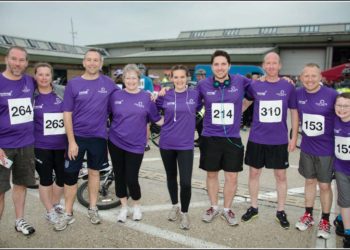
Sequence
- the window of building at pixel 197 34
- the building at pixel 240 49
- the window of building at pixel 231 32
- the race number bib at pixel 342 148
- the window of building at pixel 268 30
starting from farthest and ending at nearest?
the window of building at pixel 197 34, the window of building at pixel 231 32, the window of building at pixel 268 30, the building at pixel 240 49, the race number bib at pixel 342 148

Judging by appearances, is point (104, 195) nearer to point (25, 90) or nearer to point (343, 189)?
point (25, 90)

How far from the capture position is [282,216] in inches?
154

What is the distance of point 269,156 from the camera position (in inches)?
155

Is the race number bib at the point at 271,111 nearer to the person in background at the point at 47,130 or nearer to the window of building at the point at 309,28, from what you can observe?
the person in background at the point at 47,130

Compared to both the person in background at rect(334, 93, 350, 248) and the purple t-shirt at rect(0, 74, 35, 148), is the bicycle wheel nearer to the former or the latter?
the purple t-shirt at rect(0, 74, 35, 148)

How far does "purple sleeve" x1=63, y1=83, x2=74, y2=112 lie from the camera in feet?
12.0

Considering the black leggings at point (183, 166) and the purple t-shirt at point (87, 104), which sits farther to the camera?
the black leggings at point (183, 166)

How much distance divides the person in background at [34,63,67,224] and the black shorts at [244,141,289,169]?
2.37m

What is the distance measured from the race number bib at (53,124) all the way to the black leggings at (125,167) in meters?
0.61

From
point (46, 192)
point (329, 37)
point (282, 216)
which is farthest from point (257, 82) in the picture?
point (329, 37)

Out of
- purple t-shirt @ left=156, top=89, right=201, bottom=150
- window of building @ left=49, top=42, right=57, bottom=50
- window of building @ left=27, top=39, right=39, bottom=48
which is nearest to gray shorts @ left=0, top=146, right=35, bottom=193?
purple t-shirt @ left=156, top=89, right=201, bottom=150

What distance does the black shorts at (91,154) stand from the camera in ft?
12.4

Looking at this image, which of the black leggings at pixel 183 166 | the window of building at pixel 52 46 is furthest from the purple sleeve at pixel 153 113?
the window of building at pixel 52 46

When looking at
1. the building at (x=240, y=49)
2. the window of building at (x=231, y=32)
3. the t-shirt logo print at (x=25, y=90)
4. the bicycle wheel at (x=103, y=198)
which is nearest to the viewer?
the t-shirt logo print at (x=25, y=90)
